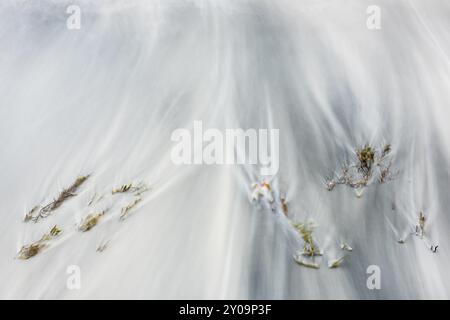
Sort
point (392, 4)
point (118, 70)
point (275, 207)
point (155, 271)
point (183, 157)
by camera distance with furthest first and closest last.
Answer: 1. point (392, 4)
2. point (118, 70)
3. point (183, 157)
4. point (275, 207)
5. point (155, 271)

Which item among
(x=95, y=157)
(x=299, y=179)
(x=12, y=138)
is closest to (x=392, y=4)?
(x=299, y=179)

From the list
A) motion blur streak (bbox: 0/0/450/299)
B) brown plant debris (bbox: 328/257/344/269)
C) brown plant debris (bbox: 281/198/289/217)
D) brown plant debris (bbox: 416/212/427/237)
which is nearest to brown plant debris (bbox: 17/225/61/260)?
motion blur streak (bbox: 0/0/450/299)

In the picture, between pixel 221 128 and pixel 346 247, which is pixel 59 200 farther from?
pixel 346 247

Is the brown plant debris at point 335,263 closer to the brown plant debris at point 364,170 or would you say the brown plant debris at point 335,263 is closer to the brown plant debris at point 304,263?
the brown plant debris at point 304,263

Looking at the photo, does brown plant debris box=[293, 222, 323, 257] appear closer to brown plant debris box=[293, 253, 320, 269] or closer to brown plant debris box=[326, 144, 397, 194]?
brown plant debris box=[293, 253, 320, 269]

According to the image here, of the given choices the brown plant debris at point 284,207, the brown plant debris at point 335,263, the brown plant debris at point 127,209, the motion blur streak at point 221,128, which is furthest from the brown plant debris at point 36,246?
the brown plant debris at point 335,263

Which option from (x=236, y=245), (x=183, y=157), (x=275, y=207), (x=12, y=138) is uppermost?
(x=12, y=138)

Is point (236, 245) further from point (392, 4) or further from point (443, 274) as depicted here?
point (392, 4)

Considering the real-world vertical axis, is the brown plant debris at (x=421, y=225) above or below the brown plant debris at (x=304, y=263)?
above
